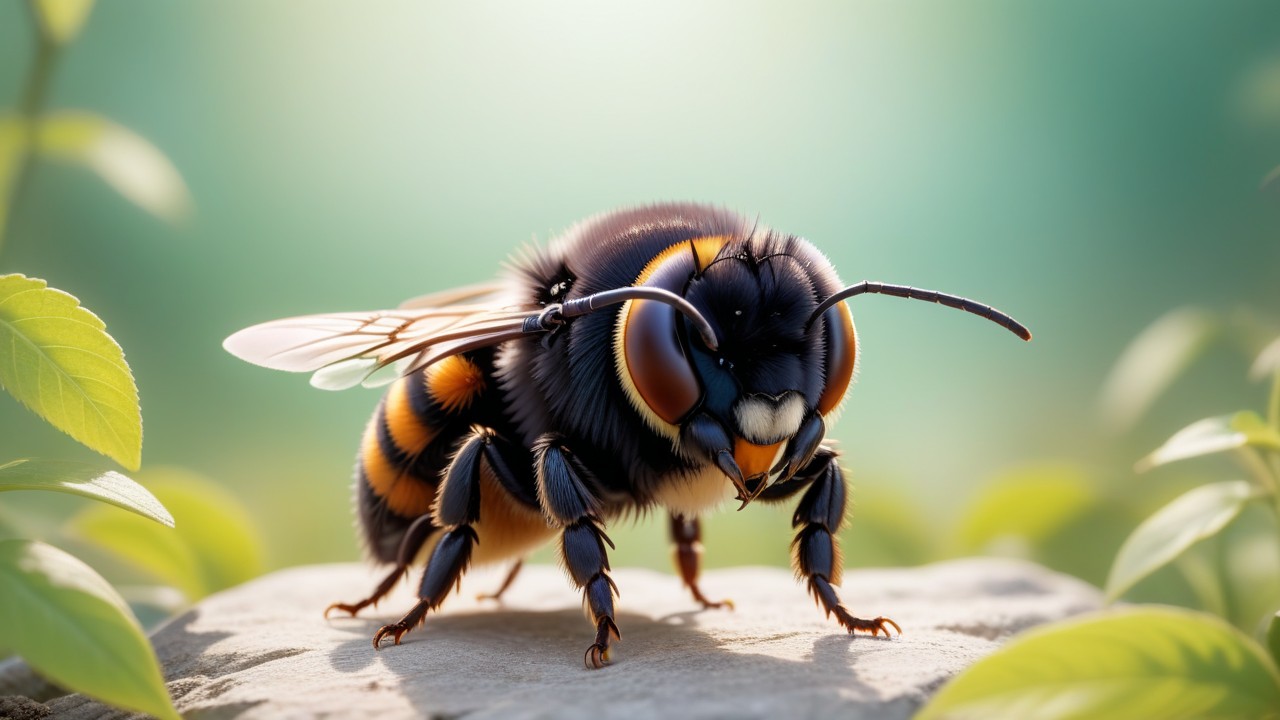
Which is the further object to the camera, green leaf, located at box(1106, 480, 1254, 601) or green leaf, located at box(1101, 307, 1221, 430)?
green leaf, located at box(1101, 307, 1221, 430)

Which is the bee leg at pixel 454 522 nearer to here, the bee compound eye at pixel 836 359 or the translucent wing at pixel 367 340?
the translucent wing at pixel 367 340

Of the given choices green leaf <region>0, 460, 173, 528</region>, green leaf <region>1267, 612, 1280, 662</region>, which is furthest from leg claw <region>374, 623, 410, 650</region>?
green leaf <region>1267, 612, 1280, 662</region>

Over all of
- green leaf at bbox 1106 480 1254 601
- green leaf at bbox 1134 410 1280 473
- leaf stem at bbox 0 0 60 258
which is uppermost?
leaf stem at bbox 0 0 60 258

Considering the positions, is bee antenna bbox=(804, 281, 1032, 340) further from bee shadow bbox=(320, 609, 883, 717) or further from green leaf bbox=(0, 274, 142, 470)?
green leaf bbox=(0, 274, 142, 470)

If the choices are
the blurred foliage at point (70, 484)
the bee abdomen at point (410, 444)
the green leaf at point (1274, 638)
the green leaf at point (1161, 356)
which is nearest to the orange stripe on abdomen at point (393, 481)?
the bee abdomen at point (410, 444)

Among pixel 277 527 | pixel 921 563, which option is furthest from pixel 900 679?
pixel 277 527

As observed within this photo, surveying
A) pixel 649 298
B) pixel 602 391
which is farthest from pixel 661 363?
pixel 602 391

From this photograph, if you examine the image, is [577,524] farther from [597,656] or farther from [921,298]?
[921,298]

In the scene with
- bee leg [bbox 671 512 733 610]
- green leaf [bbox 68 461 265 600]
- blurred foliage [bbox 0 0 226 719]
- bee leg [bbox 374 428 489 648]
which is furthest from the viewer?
green leaf [bbox 68 461 265 600]

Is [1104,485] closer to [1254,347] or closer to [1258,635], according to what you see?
[1254,347]
